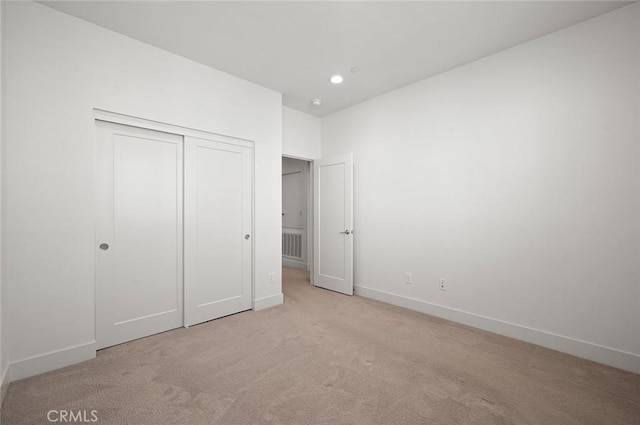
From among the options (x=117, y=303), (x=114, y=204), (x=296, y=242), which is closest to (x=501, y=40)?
(x=114, y=204)

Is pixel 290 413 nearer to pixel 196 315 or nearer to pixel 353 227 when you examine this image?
pixel 196 315

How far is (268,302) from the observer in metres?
3.61

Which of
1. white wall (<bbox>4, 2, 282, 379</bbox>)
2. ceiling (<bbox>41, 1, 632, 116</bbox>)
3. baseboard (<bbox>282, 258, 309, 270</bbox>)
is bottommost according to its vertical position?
baseboard (<bbox>282, 258, 309, 270</bbox>)

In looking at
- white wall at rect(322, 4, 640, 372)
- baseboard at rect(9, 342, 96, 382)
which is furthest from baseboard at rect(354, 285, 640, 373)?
baseboard at rect(9, 342, 96, 382)

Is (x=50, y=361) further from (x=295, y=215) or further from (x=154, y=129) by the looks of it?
(x=295, y=215)

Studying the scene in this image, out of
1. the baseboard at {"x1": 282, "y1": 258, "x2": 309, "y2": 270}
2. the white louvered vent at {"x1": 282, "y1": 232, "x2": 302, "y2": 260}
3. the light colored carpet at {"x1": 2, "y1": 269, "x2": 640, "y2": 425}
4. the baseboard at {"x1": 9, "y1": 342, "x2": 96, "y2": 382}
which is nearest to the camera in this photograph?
the light colored carpet at {"x1": 2, "y1": 269, "x2": 640, "y2": 425}

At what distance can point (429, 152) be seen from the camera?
344 cm

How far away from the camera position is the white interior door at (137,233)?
251 cm

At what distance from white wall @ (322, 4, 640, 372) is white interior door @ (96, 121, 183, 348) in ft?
8.45

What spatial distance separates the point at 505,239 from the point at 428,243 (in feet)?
2.66

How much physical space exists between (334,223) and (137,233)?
2584 mm

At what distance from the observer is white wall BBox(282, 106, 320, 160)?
14.0 ft

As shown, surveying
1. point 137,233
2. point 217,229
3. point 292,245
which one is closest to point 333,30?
point 217,229

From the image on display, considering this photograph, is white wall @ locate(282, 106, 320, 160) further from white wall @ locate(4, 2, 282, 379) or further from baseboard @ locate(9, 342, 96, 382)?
baseboard @ locate(9, 342, 96, 382)
